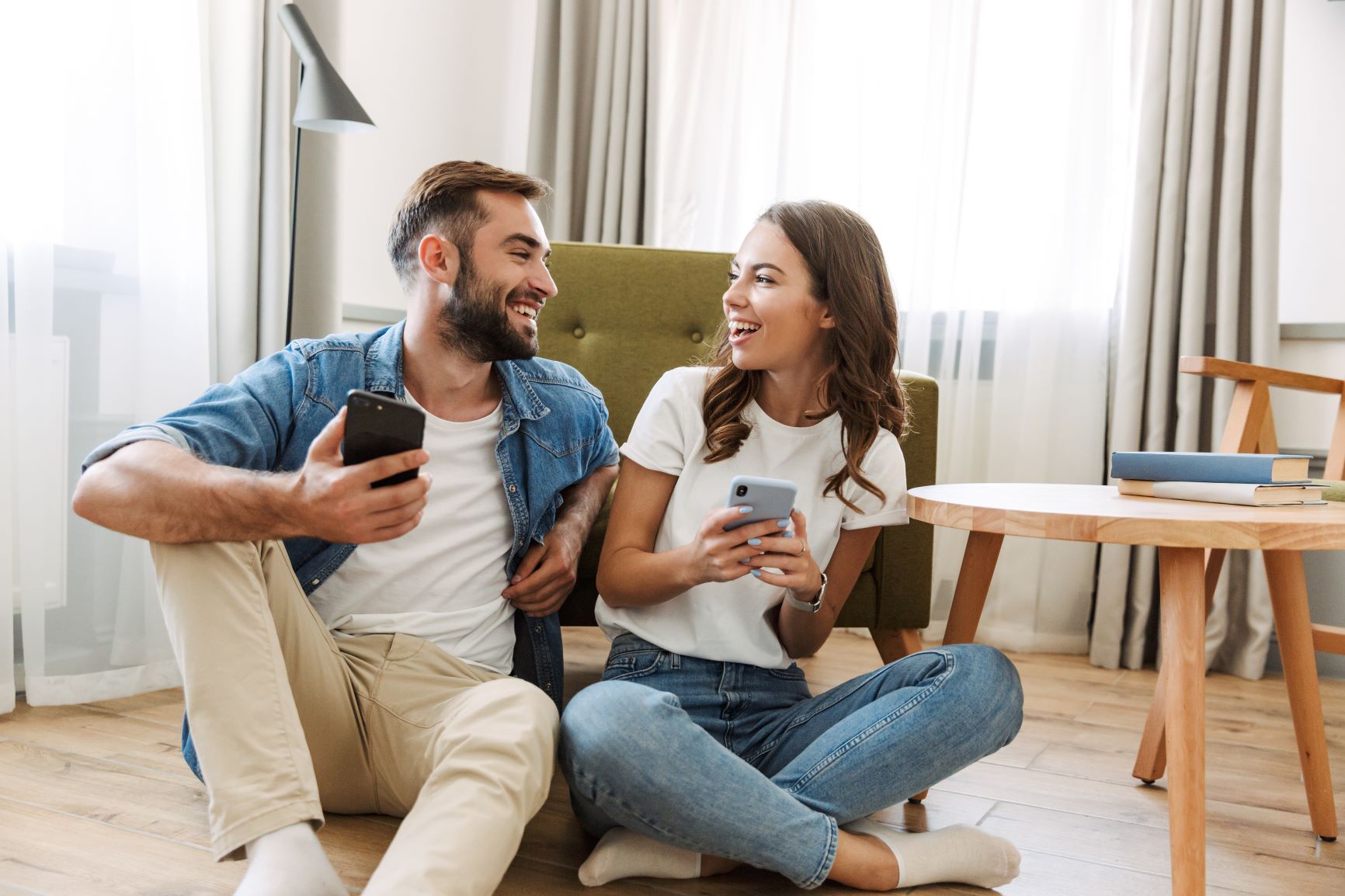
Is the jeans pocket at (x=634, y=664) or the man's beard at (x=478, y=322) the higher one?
the man's beard at (x=478, y=322)

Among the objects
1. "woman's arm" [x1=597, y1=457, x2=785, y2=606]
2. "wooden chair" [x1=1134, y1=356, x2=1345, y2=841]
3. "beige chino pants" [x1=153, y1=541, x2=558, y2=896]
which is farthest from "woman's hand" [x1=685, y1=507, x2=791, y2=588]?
"wooden chair" [x1=1134, y1=356, x2=1345, y2=841]

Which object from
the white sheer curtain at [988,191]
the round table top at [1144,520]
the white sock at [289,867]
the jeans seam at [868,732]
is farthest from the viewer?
the white sheer curtain at [988,191]

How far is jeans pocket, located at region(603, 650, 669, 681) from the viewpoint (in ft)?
4.32

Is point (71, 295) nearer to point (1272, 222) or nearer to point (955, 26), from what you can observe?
point (955, 26)

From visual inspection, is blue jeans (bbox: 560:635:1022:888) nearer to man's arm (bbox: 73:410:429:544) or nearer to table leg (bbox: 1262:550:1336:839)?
man's arm (bbox: 73:410:429:544)

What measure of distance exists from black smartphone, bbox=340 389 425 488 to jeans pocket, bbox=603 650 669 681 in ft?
1.41

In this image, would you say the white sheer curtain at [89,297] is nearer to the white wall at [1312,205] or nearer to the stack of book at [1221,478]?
the stack of book at [1221,478]

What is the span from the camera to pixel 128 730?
1.72 m

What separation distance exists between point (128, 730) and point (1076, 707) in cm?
172

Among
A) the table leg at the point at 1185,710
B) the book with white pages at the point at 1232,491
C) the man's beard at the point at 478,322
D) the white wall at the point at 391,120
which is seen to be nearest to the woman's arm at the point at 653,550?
the man's beard at the point at 478,322

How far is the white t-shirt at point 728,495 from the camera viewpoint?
1339 mm

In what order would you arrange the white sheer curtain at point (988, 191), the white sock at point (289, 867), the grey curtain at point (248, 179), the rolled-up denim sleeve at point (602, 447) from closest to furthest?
the white sock at point (289, 867) < the rolled-up denim sleeve at point (602, 447) < the grey curtain at point (248, 179) < the white sheer curtain at point (988, 191)

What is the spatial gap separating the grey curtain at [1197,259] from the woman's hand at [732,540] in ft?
5.46

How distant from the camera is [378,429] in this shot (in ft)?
3.25
